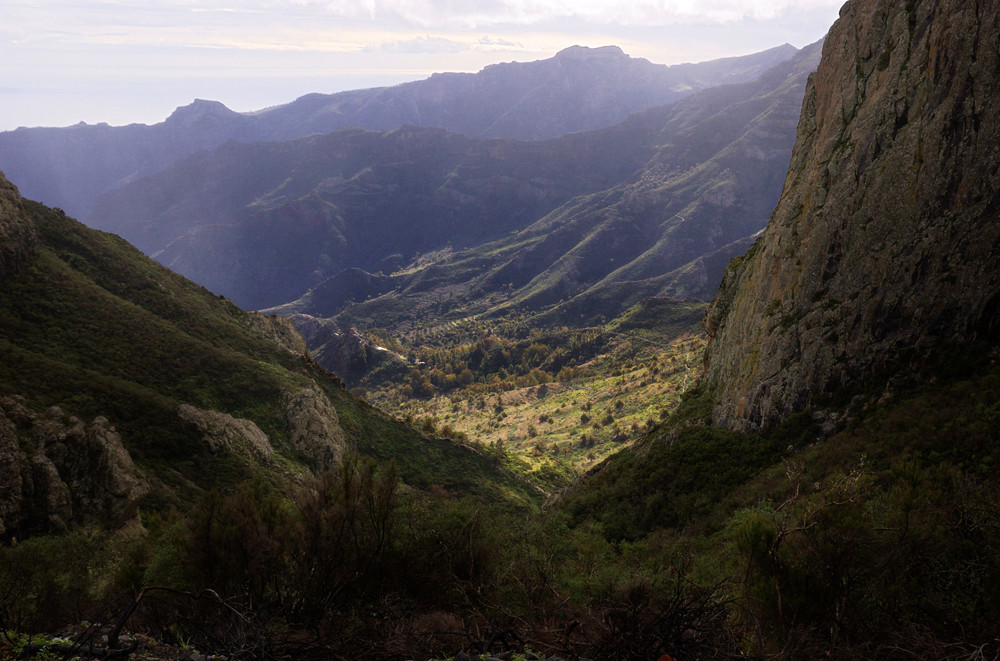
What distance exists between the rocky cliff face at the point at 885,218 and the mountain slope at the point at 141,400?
32133mm

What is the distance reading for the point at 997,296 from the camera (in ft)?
62.3

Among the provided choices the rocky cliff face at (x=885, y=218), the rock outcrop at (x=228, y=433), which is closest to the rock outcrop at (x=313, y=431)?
the rock outcrop at (x=228, y=433)

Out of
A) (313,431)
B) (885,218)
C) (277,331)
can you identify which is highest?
(885,218)

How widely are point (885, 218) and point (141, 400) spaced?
139 ft

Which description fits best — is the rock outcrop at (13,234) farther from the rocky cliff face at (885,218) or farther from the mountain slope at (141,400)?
the rocky cliff face at (885,218)

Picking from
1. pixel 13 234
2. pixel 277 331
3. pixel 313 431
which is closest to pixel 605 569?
pixel 313 431

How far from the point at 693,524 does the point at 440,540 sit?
49.5 ft

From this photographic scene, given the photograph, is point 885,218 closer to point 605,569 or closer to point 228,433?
point 605,569

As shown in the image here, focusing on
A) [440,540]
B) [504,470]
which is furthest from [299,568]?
[504,470]

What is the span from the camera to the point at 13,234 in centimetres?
4122

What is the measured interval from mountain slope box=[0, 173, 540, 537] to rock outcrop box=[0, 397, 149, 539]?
0.06 metres

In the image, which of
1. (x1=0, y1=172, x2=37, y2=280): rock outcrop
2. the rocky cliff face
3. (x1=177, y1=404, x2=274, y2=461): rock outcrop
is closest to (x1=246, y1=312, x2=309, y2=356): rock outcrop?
(x1=0, y1=172, x2=37, y2=280): rock outcrop

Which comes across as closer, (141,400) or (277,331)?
(141,400)

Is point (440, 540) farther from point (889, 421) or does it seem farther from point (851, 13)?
point (851, 13)
